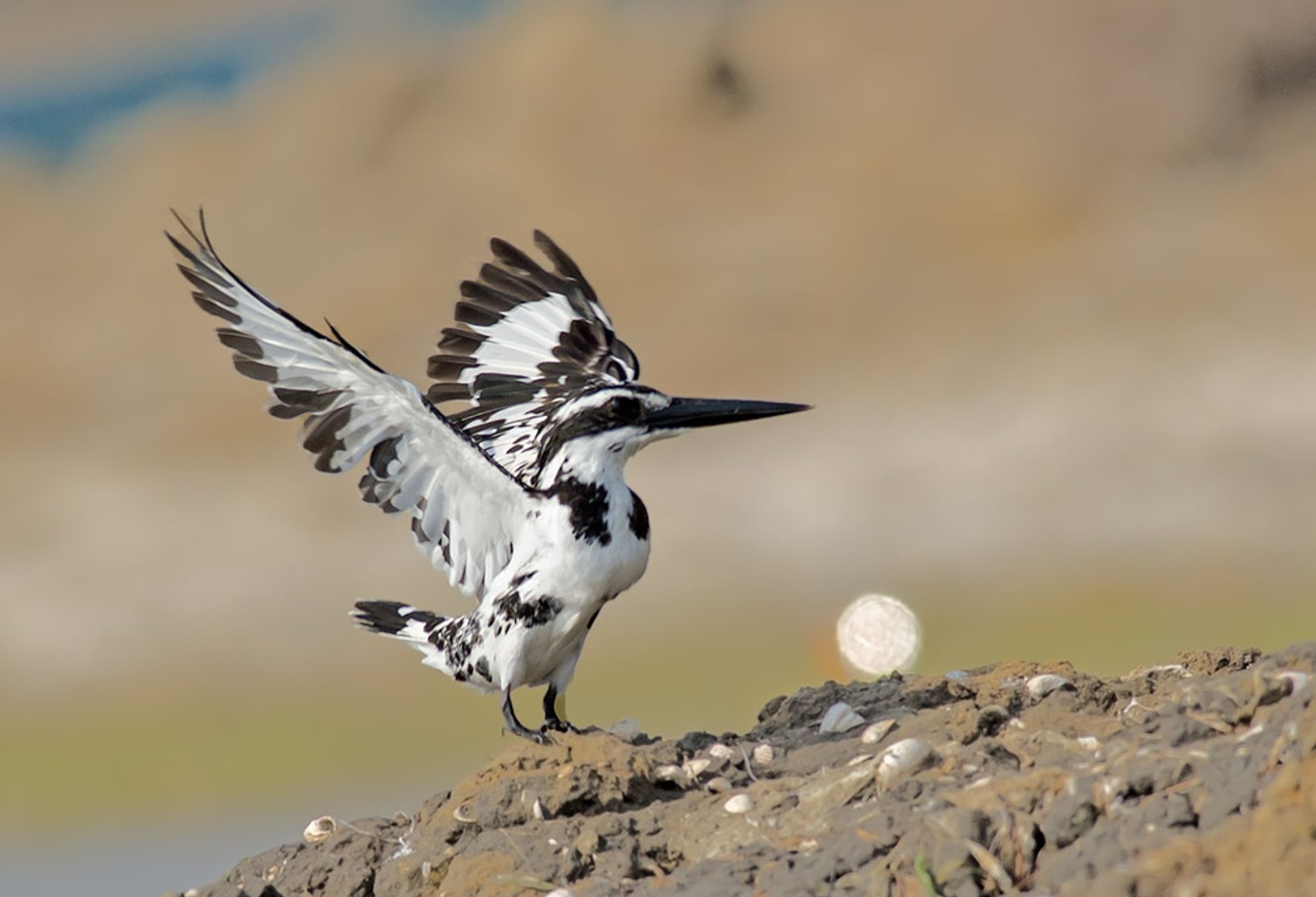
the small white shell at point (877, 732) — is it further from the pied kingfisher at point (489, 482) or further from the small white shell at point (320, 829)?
the small white shell at point (320, 829)

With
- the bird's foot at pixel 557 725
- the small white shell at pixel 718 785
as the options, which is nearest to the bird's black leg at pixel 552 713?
the bird's foot at pixel 557 725

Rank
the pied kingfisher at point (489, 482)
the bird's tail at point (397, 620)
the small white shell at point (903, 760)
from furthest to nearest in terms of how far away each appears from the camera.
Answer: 1. the bird's tail at point (397, 620)
2. the pied kingfisher at point (489, 482)
3. the small white shell at point (903, 760)

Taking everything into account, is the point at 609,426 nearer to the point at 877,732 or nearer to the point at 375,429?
the point at 375,429

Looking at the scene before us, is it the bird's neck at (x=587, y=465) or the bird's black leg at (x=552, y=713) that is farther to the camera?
the bird's black leg at (x=552, y=713)

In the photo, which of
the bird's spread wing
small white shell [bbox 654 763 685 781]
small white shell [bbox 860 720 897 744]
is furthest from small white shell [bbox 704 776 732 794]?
the bird's spread wing

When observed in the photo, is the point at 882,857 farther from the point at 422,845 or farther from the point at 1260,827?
the point at 422,845

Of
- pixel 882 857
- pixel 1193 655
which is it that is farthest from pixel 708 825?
pixel 1193 655
